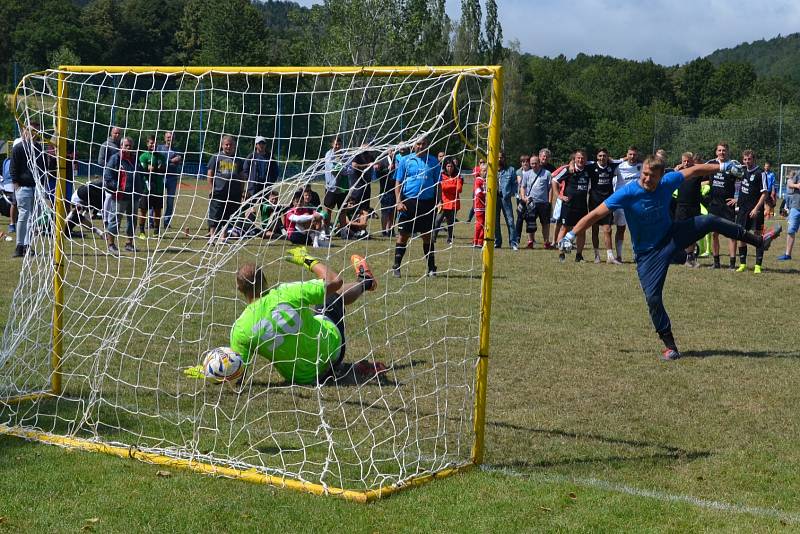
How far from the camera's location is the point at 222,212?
9156 mm

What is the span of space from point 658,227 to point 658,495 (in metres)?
4.18

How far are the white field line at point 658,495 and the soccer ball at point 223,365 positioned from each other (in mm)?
2333

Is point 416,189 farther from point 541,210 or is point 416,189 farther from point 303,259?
point 541,210

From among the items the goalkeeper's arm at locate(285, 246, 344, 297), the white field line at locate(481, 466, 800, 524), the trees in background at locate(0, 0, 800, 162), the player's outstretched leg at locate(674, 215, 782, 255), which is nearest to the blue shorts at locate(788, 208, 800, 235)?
the player's outstretched leg at locate(674, 215, 782, 255)

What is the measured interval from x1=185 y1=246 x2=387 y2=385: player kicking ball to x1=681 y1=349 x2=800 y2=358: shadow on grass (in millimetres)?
3421

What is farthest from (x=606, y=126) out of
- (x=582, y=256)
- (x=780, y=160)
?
(x=582, y=256)

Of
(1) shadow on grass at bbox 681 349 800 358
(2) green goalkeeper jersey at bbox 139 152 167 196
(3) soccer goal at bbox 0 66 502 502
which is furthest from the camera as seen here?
(2) green goalkeeper jersey at bbox 139 152 167 196

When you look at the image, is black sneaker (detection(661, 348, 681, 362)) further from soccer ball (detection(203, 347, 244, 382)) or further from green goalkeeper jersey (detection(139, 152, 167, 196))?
green goalkeeper jersey (detection(139, 152, 167, 196))

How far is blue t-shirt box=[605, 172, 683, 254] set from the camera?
8984 mm

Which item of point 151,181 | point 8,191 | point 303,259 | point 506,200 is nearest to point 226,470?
point 303,259

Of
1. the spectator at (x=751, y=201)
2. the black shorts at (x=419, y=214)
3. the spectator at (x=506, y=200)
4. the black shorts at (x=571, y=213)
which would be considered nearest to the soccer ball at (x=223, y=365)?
the black shorts at (x=419, y=214)

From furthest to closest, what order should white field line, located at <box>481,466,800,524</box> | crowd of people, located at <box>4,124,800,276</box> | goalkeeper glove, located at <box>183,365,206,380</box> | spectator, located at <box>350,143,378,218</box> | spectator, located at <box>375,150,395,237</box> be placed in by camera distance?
crowd of people, located at <box>4,124,800,276</box>
spectator, located at <box>375,150,395,237</box>
goalkeeper glove, located at <box>183,365,206,380</box>
spectator, located at <box>350,143,378,218</box>
white field line, located at <box>481,466,800,524</box>

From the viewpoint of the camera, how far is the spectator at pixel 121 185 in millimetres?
10808

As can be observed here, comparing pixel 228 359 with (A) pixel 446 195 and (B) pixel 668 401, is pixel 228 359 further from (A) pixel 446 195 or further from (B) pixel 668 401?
(A) pixel 446 195
